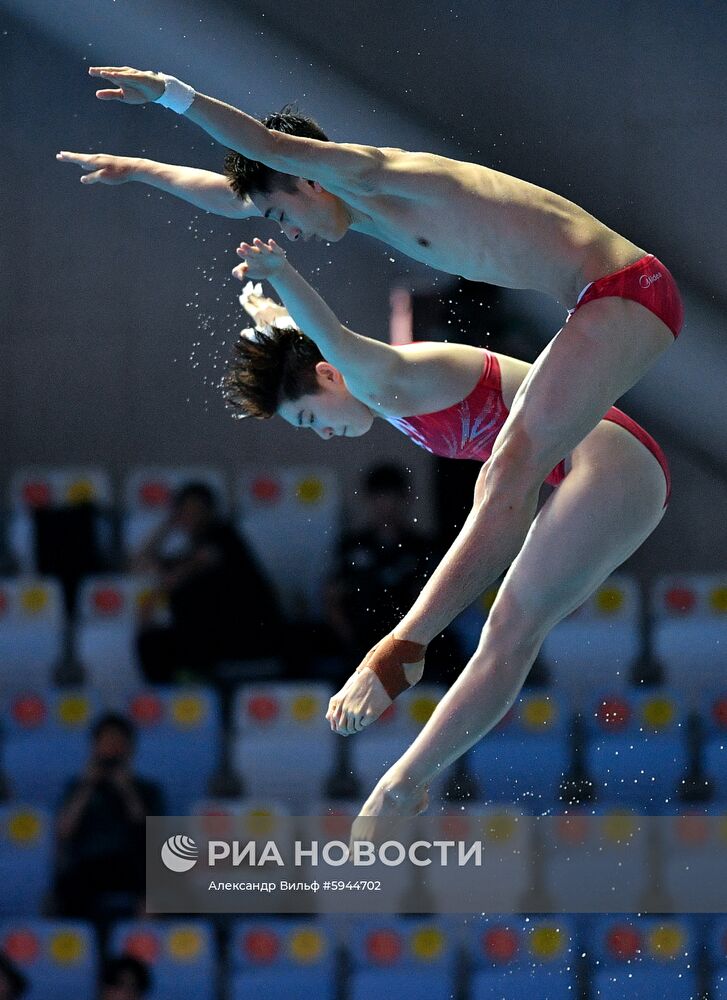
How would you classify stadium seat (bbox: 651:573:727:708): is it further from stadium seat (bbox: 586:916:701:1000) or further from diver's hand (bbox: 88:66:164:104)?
diver's hand (bbox: 88:66:164:104)

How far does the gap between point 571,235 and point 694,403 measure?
6.78ft

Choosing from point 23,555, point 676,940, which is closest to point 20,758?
point 23,555

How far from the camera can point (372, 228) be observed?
3381 mm

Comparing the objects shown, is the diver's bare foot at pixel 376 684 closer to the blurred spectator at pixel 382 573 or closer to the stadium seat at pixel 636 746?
the blurred spectator at pixel 382 573

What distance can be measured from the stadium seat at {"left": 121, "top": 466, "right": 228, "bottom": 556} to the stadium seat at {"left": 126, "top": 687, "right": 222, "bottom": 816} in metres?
0.63

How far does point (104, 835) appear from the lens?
4730 millimetres

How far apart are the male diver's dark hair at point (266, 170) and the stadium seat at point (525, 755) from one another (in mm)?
2203

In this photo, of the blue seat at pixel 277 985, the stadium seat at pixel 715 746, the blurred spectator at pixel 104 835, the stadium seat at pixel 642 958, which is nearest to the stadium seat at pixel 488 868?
the stadium seat at pixel 642 958

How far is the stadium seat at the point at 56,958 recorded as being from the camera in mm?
4516

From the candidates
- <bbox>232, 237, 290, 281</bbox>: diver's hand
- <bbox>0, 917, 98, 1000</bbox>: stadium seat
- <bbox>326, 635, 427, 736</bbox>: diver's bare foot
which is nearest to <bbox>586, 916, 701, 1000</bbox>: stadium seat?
<bbox>0, 917, 98, 1000</bbox>: stadium seat

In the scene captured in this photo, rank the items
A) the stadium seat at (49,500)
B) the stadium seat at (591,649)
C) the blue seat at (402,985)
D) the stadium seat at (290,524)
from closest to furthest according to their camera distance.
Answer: the blue seat at (402,985), the stadium seat at (591,649), the stadium seat at (290,524), the stadium seat at (49,500)

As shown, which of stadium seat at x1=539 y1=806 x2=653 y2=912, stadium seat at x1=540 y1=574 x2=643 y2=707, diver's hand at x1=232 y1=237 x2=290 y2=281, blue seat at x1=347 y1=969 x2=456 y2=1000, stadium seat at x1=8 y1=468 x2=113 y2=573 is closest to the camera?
diver's hand at x1=232 y1=237 x2=290 y2=281

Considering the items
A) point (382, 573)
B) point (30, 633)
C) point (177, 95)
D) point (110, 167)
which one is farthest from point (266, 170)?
point (30, 633)

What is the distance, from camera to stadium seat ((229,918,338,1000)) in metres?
4.46
